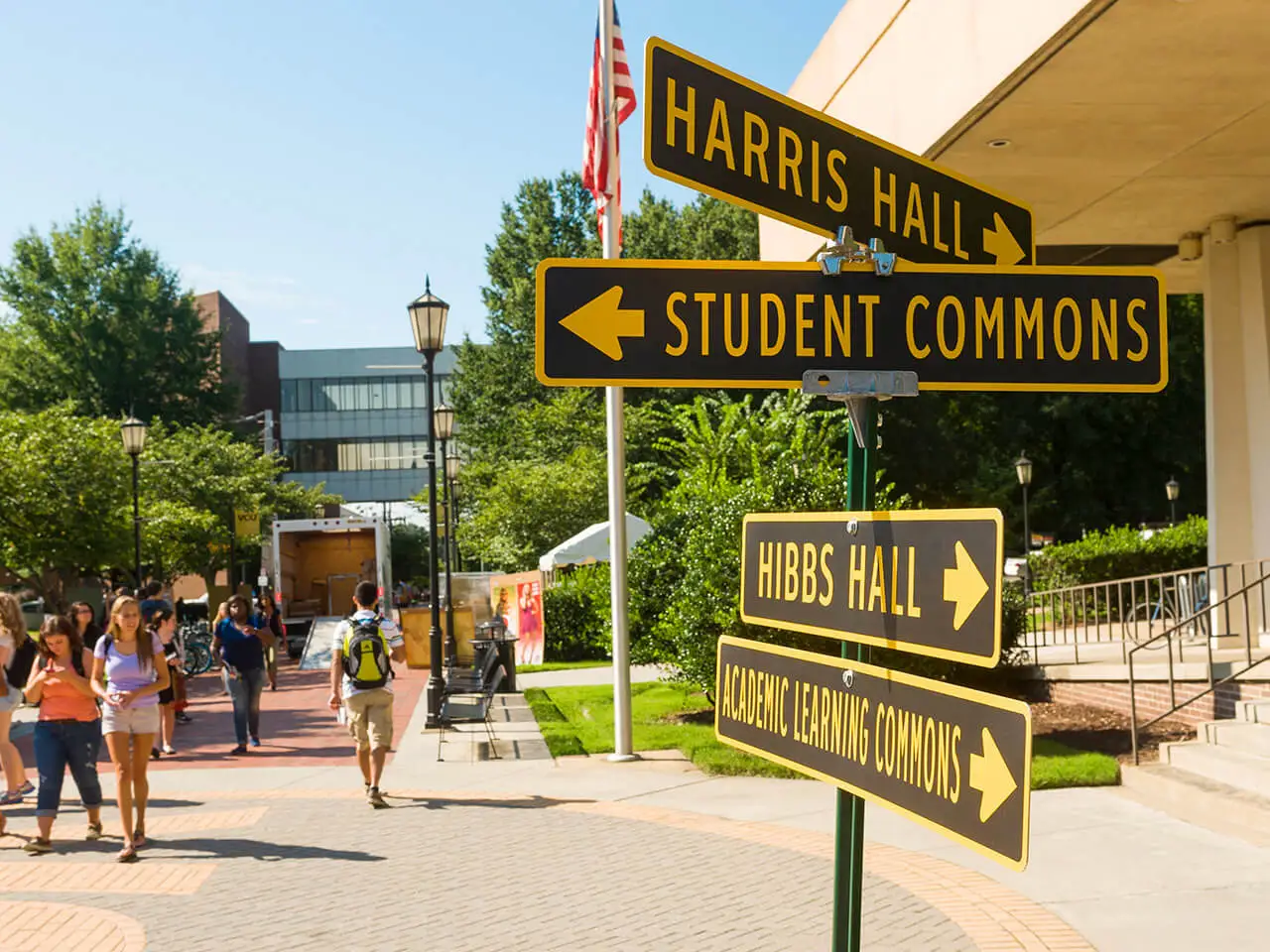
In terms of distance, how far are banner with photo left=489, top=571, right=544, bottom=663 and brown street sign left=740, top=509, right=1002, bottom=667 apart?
942 inches

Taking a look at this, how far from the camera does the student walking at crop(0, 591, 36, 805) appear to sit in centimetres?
1074

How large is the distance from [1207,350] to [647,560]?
7.21 metres

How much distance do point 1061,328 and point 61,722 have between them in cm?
874

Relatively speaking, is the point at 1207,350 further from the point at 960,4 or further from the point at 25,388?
the point at 25,388

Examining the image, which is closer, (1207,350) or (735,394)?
(1207,350)

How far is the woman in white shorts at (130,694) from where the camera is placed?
9477 mm

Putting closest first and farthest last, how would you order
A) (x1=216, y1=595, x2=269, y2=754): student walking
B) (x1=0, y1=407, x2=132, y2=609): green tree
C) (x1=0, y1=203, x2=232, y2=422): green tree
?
(x1=216, y1=595, x2=269, y2=754): student walking, (x1=0, y1=407, x2=132, y2=609): green tree, (x1=0, y1=203, x2=232, y2=422): green tree

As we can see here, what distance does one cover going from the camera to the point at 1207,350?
52.6 ft

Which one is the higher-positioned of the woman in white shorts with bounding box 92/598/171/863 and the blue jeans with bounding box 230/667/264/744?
the woman in white shorts with bounding box 92/598/171/863

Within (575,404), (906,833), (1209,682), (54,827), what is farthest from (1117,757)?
(575,404)

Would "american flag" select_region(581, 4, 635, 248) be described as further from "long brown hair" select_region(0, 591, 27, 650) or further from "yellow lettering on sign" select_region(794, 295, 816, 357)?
"yellow lettering on sign" select_region(794, 295, 816, 357)

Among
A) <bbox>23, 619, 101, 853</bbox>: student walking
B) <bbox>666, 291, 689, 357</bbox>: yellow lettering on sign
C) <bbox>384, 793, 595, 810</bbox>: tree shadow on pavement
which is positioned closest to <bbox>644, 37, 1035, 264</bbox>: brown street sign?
<bbox>666, 291, 689, 357</bbox>: yellow lettering on sign

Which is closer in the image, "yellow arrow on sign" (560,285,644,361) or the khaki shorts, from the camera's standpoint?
"yellow arrow on sign" (560,285,644,361)

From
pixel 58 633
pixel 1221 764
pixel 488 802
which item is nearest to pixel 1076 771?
pixel 1221 764
